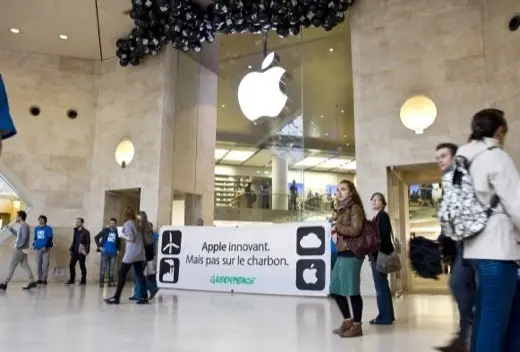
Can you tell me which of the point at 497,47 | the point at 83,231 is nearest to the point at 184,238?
the point at 83,231

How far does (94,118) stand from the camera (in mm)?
13531

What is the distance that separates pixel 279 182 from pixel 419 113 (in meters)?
6.31

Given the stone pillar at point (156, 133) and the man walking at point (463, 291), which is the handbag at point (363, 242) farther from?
the stone pillar at point (156, 133)

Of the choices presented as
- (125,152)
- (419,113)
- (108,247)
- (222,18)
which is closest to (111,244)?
(108,247)

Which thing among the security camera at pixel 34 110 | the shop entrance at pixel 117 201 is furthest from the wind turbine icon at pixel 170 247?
the security camera at pixel 34 110

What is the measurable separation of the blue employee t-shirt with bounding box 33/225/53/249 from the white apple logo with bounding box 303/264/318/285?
688 centimetres

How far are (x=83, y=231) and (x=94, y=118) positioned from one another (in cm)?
374

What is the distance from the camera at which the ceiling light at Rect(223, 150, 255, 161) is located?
840 inches

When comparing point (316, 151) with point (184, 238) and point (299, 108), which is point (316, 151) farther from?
point (184, 238)

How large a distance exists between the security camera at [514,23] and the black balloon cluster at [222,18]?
10.8 ft

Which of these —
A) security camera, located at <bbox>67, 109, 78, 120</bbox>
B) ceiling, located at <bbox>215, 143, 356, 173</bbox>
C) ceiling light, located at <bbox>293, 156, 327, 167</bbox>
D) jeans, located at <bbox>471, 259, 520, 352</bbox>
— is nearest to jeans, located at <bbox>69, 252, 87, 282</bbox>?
security camera, located at <bbox>67, 109, 78, 120</bbox>

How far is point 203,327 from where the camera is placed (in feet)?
13.9

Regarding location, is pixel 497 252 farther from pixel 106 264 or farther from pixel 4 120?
pixel 106 264

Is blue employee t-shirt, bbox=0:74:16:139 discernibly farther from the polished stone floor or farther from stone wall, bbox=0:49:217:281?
stone wall, bbox=0:49:217:281
